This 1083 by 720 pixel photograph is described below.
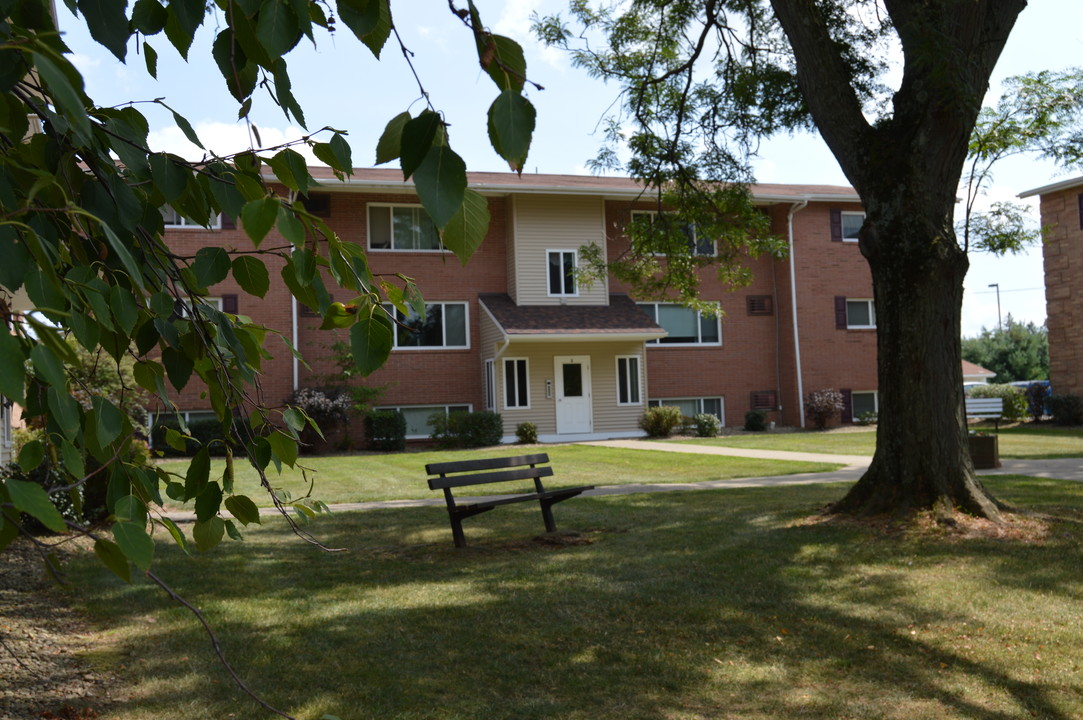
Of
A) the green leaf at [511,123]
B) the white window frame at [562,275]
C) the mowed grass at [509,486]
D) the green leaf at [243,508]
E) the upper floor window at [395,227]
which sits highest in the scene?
the upper floor window at [395,227]

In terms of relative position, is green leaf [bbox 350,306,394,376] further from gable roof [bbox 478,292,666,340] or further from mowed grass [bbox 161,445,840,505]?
gable roof [bbox 478,292,666,340]

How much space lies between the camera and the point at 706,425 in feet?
87.1

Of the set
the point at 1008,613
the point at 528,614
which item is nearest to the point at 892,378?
the point at 1008,613

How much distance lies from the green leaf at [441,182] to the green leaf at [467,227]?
4.1 inches

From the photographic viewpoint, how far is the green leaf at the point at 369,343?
1688 millimetres

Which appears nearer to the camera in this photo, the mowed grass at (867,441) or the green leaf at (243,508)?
the green leaf at (243,508)

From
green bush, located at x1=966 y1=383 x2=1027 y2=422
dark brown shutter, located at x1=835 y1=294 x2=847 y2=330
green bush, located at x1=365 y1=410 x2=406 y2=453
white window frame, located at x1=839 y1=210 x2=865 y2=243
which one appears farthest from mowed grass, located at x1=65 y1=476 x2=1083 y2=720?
white window frame, located at x1=839 y1=210 x2=865 y2=243

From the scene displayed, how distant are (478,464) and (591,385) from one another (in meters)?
17.9

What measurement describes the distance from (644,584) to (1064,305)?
25.5 metres

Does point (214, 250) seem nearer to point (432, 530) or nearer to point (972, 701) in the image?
point (972, 701)

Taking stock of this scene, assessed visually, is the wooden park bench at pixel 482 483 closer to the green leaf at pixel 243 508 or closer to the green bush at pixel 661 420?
the green leaf at pixel 243 508

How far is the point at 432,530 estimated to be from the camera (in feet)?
34.2

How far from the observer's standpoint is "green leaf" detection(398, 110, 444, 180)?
116cm

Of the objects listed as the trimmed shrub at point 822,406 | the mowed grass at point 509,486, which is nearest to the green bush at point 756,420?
the trimmed shrub at point 822,406
